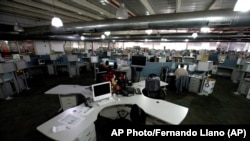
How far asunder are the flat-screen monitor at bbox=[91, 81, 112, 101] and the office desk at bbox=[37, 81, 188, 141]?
0.16 metres

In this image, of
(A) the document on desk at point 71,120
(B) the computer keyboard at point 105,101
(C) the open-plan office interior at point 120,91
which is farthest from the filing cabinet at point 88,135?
(B) the computer keyboard at point 105,101

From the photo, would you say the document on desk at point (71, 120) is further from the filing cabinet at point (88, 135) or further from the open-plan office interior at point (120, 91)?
the filing cabinet at point (88, 135)

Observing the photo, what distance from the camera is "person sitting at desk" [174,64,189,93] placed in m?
4.52

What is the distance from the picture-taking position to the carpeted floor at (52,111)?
2.67 meters

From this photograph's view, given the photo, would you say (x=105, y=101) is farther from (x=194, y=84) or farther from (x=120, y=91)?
(x=194, y=84)

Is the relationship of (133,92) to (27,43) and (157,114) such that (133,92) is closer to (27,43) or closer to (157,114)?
(157,114)

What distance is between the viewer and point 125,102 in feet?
7.86

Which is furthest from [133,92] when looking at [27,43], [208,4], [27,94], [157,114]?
[27,43]

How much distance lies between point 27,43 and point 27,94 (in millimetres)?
7575

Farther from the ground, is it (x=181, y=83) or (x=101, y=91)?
(x=101, y=91)

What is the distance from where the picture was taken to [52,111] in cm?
337

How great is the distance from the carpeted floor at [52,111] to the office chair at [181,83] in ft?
0.82

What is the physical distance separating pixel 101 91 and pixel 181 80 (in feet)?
11.4

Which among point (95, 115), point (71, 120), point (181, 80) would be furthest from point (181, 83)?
point (71, 120)
